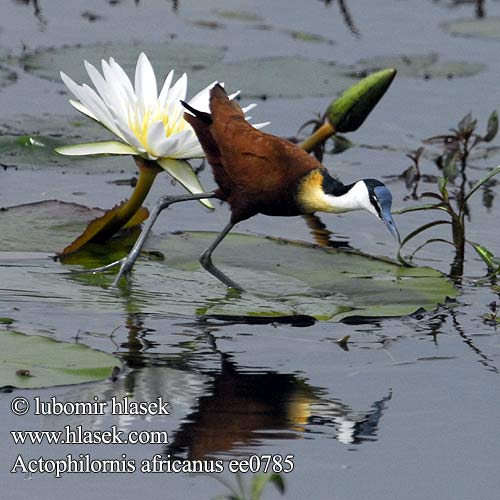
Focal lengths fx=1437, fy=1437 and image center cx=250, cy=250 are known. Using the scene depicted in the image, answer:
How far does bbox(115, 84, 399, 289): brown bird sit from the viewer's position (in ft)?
18.6

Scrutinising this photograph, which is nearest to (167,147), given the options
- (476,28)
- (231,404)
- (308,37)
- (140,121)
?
(140,121)

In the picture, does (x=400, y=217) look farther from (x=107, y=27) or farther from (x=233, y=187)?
(x=107, y=27)

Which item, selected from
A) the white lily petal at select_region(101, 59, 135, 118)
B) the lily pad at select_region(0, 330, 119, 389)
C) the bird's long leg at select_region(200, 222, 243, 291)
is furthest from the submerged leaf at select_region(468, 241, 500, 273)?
the lily pad at select_region(0, 330, 119, 389)

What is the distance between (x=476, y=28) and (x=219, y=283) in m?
5.69

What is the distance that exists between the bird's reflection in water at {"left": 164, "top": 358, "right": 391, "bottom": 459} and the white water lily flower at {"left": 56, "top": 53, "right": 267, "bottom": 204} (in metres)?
1.30

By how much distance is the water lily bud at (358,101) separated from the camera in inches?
262

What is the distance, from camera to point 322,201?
5676 millimetres

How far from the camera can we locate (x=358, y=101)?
6.75m

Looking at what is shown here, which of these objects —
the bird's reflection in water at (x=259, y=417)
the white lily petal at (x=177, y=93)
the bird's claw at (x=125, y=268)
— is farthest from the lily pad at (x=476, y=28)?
the bird's reflection in water at (x=259, y=417)

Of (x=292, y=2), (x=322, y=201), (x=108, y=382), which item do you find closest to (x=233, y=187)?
(x=322, y=201)

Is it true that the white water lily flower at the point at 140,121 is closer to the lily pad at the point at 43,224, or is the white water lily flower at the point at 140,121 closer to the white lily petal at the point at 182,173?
the white lily petal at the point at 182,173

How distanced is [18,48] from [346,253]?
426 cm

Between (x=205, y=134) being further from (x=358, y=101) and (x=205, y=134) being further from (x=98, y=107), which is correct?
(x=358, y=101)

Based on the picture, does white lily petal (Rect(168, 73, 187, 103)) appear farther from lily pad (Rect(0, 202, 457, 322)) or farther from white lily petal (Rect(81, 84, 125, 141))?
lily pad (Rect(0, 202, 457, 322))
